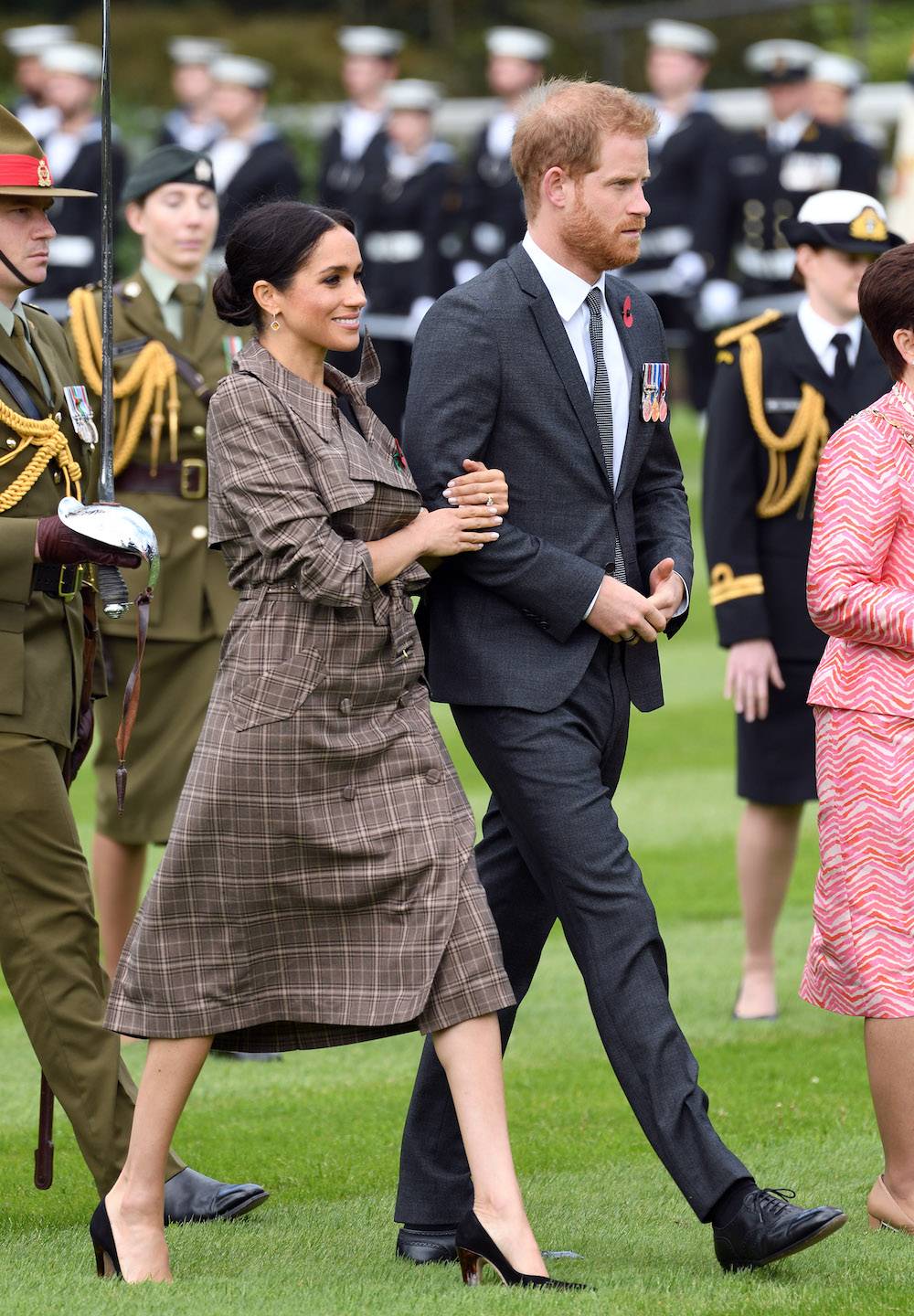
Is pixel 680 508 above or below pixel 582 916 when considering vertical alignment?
above

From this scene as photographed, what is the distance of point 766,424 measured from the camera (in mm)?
6801

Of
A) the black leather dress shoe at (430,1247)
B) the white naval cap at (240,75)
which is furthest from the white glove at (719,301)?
the black leather dress shoe at (430,1247)

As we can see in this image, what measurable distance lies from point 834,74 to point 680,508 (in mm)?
12719

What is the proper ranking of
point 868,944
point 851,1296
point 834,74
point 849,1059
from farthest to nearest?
point 834,74
point 849,1059
point 868,944
point 851,1296

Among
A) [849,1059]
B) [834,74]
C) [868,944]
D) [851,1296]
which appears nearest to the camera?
[851,1296]

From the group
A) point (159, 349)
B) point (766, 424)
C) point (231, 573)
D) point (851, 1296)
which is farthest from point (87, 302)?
point (851, 1296)

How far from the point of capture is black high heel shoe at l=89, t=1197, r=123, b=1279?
457 centimetres

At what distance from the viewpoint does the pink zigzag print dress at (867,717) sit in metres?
4.77

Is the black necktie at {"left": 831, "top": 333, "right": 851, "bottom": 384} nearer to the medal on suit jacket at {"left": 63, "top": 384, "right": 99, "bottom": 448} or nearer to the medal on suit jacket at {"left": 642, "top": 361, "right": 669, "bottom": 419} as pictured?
the medal on suit jacket at {"left": 642, "top": 361, "right": 669, "bottom": 419}

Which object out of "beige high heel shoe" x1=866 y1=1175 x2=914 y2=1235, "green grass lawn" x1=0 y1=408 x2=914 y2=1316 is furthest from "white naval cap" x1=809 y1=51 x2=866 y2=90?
"beige high heel shoe" x1=866 y1=1175 x2=914 y2=1235

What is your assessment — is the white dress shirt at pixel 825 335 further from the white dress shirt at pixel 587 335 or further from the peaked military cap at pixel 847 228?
the white dress shirt at pixel 587 335

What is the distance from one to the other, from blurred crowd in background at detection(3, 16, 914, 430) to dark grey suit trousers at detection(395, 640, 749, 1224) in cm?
1130

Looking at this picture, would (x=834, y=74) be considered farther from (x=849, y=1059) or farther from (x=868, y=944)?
(x=868, y=944)

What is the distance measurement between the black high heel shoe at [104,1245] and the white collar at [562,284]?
1858 mm
